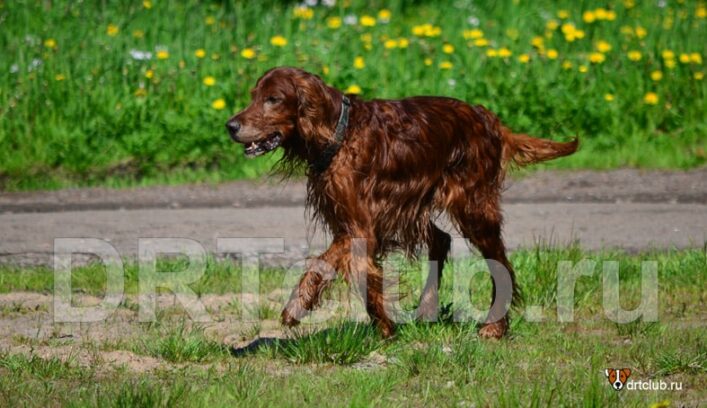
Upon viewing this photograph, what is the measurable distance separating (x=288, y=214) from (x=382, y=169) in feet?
12.1

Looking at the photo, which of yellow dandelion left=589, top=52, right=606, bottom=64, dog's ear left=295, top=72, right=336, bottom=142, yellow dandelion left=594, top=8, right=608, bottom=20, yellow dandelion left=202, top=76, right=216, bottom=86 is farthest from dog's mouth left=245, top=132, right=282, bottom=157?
yellow dandelion left=594, top=8, right=608, bottom=20

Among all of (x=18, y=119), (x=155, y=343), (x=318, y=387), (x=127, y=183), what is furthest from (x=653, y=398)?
(x=18, y=119)

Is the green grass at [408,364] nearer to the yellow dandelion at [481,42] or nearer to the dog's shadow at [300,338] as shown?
Result: the dog's shadow at [300,338]

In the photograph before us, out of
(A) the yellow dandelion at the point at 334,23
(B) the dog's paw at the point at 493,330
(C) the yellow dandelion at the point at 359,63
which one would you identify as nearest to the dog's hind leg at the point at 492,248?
(B) the dog's paw at the point at 493,330

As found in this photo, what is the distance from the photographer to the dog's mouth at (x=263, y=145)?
5.70 meters

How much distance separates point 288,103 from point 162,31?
6.71 meters

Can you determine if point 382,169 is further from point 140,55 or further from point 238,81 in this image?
point 140,55

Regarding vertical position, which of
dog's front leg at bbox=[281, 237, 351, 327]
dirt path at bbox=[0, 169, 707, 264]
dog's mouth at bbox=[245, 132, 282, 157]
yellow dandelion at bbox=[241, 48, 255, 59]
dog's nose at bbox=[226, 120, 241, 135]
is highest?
dog's nose at bbox=[226, 120, 241, 135]

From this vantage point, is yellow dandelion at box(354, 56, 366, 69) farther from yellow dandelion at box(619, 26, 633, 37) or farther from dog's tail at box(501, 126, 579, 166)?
dog's tail at box(501, 126, 579, 166)

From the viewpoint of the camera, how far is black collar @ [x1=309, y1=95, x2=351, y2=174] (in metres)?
5.89

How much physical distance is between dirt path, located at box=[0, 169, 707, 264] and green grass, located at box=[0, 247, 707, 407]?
1599 millimetres

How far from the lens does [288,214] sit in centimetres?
968

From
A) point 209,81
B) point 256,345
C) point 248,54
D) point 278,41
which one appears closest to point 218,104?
point 209,81

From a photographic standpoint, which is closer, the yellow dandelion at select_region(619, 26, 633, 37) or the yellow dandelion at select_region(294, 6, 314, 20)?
the yellow dandelion at select_region(619, 26, 633, 37)
